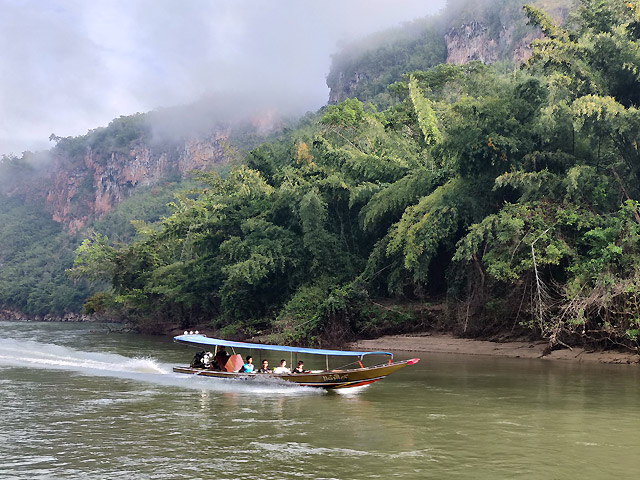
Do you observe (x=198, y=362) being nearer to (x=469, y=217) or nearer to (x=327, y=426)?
(x=327, y=426)

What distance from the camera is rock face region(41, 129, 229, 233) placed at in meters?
124

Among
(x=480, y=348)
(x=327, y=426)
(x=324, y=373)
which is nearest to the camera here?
(x=327, y=426)

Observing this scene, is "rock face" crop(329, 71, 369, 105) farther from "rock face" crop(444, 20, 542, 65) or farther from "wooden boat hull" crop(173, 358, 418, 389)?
"wooden boat hull" crop(173, 358, 418, 389)

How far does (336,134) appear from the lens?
39.2 meters

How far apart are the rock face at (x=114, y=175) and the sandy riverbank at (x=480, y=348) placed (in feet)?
317

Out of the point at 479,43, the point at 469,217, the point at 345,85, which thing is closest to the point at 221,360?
the point at 469,217

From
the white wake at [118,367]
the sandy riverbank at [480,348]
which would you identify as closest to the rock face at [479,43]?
the sandy riverbank at [480,348]

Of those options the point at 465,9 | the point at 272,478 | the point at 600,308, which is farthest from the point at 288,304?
the point at 465,9

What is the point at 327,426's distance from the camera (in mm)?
12547

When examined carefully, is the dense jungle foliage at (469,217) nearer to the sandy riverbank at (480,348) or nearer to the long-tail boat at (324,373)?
the sandy riverbank at (480,348)

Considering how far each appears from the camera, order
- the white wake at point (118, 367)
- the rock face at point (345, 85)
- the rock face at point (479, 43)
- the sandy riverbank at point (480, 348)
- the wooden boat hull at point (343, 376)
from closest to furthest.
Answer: the wooden boat hull at point (343, 376) → the white wake at point (118, 367) → the sandy riverbank at point (480, 348) → the rock face at point (479, 43) → the rock face at point (345, 85)

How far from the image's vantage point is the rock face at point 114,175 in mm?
123688

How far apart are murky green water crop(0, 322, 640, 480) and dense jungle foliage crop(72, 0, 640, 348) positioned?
4192mm

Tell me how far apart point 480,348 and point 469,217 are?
519 cm
